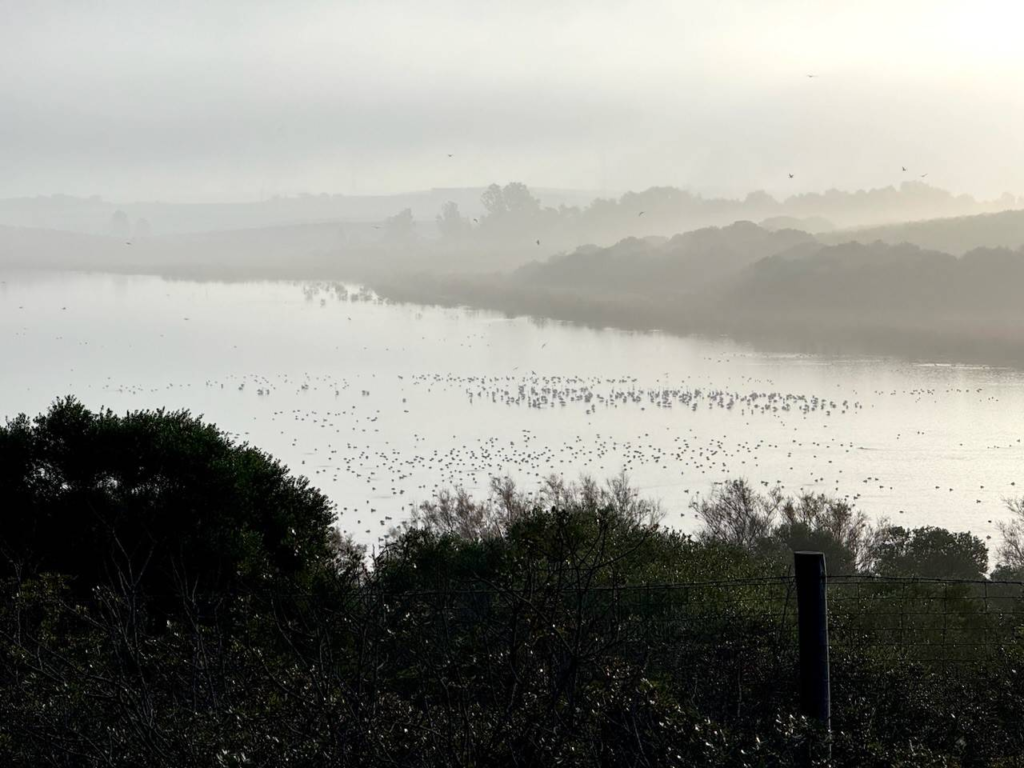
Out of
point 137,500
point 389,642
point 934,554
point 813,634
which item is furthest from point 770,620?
point 934,554

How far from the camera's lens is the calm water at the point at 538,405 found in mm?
40281

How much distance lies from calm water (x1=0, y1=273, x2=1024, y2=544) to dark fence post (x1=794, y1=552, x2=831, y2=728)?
2759 centimetres

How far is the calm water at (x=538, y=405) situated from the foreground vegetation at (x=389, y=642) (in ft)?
66.7

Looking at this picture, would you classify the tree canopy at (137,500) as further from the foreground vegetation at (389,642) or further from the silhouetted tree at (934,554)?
the silhouetted tree at (934,554)

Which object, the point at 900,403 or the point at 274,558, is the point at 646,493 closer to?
the point at 900,403

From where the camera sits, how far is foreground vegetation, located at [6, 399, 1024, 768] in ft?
15.6

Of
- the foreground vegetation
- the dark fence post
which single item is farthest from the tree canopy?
the dark fence post

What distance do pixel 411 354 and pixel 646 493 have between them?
3907 cm

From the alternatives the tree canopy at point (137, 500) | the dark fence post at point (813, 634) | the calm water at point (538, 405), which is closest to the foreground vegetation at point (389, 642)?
the tree canopy at point (137, 500)

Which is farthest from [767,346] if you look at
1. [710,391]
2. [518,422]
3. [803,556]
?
[803,556]

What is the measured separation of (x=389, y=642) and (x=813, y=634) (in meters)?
2.54

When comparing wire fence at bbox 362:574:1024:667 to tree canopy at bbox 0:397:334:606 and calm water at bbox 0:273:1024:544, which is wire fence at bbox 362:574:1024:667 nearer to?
tree canopy at bbox 0:397:334:606

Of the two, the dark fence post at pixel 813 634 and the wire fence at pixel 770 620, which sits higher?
the dark fence post at pixel 813 634

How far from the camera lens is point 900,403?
55031 millimetres
